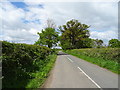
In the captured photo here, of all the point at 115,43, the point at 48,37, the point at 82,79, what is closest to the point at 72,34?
the point at 48,37

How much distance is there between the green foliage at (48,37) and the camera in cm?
4641

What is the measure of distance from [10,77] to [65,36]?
54.5m

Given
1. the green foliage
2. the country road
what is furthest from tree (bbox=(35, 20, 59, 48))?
the country road

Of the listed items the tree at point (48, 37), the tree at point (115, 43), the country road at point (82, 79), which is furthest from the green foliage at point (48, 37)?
the tree at point (115, 43)

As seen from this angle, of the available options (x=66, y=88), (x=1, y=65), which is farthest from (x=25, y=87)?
(x=66, y=88)

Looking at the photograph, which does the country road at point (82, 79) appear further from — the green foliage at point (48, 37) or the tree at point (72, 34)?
the tree at point (72, 34)

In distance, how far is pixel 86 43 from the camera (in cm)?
7206

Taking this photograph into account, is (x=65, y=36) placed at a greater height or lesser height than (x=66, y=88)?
greater

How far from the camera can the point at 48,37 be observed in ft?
156

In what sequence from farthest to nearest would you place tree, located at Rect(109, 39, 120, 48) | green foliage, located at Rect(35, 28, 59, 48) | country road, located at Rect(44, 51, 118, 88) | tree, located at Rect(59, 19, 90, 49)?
tree, located at Rect(109, 39, 120, 48) → tree, located at Rect(59, 19, 90, 49) → green foliage, located at Rect(35, 28, 59, 48) → country road, located at Rect(44, 51, 118, 88)

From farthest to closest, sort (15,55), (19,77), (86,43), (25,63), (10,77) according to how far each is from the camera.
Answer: (86,43)
(25,63)
(15,55)
(19,77)
(10,77)

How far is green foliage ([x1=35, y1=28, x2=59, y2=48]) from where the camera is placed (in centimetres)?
4641

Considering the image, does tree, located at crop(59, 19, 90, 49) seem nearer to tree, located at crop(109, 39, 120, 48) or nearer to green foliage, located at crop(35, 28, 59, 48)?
green foliage, located at crop(35, 28, 59, 48)

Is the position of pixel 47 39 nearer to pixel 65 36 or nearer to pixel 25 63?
pixel 65 36
